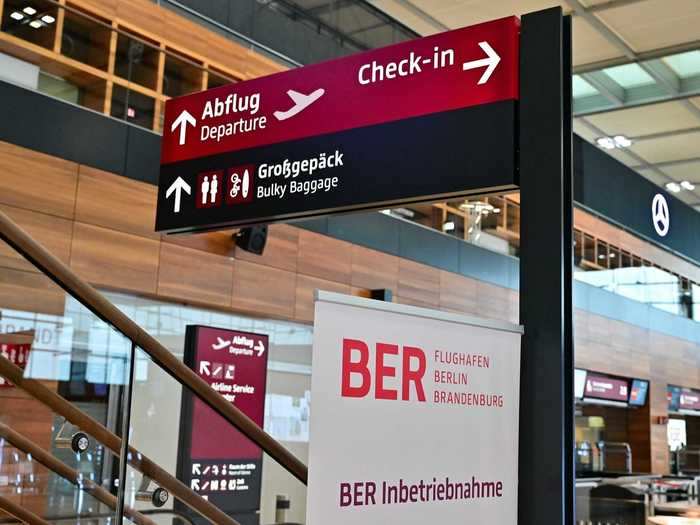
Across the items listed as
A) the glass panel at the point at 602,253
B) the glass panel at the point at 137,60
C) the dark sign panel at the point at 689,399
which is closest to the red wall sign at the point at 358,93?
the glass panel at the point at 137,60

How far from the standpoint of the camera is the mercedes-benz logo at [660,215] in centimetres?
435

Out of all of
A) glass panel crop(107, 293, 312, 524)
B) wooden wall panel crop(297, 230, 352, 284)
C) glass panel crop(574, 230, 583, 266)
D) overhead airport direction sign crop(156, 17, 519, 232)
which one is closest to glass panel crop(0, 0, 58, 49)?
glass panel crop(107, 293, 312, 524)

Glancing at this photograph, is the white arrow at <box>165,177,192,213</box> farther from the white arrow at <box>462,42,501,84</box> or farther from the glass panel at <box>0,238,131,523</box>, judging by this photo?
the white arrow at <box>462,42,501,84</box>

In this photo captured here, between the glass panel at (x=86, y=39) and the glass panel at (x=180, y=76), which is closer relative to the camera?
the glass panel at (x=86, y=39)

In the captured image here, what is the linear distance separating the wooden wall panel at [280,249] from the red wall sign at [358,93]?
12.8ft

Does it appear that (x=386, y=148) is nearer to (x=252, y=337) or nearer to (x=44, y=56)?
(x=252, y=337)

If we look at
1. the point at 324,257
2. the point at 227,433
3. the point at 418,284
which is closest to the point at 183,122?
the point at 227,433

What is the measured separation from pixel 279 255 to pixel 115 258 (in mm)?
1708

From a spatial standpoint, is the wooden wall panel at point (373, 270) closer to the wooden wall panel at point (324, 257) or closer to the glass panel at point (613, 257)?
the wooden wall panel at point (324, 257)

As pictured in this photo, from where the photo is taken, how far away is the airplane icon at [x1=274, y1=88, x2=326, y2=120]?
9.86 feet

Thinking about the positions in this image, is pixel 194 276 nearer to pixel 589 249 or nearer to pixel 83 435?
pixel 83 435

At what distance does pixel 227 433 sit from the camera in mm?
5590

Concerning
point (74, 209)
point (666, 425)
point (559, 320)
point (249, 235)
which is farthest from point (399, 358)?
point (666, 425)

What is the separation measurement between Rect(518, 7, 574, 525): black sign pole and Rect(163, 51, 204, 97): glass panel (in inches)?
185
